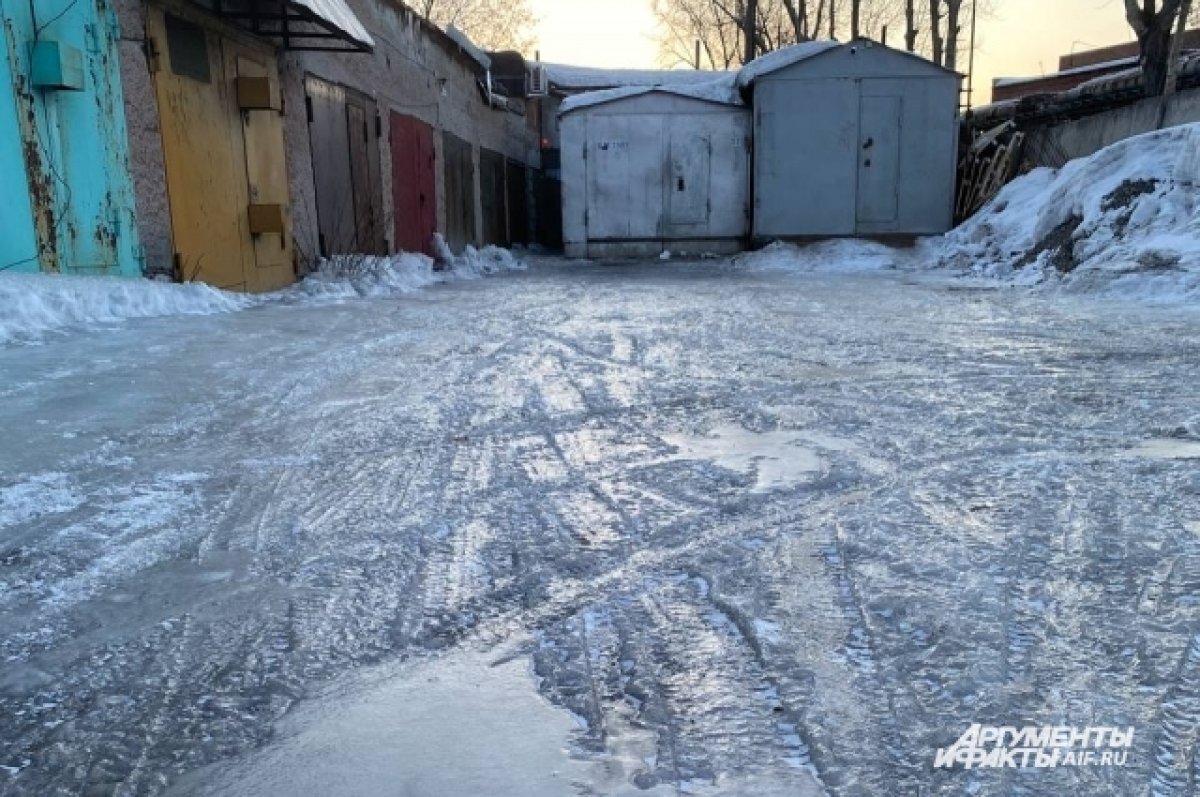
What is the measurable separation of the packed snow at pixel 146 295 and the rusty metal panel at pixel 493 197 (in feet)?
19.2

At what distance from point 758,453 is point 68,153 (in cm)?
513

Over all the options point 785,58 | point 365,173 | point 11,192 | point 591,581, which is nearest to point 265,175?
point 365,173

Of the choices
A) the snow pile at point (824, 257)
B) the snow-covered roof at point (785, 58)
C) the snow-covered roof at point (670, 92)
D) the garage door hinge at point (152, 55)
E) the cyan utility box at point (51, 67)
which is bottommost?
the snow pile at point (824, 257)

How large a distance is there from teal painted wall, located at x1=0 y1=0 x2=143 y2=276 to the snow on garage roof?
1036cm

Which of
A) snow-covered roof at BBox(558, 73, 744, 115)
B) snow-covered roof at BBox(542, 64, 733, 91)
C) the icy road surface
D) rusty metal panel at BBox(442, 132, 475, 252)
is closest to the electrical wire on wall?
the icy road surface

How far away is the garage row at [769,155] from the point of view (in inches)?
535

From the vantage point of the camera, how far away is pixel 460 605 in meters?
1.68

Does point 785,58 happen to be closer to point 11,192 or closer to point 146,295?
point 146,295

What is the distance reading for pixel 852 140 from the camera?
45.1ft

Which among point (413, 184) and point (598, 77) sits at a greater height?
point (598, 77)

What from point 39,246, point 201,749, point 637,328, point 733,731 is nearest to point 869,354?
point 637,328

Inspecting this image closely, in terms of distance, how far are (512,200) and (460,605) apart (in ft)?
56.7

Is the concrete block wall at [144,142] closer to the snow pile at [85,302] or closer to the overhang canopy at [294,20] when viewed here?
the snow pile at [85,302]
